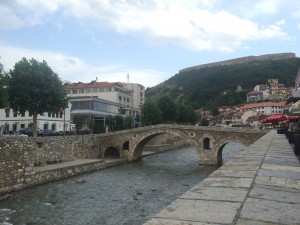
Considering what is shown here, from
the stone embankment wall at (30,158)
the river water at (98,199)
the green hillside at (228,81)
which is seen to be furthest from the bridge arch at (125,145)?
the green hillside at (228,81)

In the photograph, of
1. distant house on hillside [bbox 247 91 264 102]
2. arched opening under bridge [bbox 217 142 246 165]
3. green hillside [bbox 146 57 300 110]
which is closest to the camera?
arched opening under bridge [bbox 217 142 246 165]

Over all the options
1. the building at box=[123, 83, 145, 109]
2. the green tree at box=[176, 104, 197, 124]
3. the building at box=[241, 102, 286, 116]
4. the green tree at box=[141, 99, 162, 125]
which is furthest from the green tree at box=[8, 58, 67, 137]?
the building at box=[241, 102, 286, 116]

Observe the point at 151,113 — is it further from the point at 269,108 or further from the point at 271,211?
the point at 269,108

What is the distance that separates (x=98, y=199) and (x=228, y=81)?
122 m

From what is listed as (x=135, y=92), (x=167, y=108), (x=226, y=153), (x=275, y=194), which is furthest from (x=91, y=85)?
(x=275, y=194)

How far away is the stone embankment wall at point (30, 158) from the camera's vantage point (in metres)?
20.8

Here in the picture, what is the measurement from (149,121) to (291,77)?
90.3 m

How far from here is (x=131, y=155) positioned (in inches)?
1705

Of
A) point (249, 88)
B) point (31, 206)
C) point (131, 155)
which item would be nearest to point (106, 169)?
point (131, 155)

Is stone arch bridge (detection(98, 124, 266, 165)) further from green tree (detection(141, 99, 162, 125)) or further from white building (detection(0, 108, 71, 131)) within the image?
green tree (detection(141, 99, 162, 125))

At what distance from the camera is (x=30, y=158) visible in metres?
22.7

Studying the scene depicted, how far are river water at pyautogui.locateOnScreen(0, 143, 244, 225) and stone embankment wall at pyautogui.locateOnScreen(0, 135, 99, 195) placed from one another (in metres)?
0.76

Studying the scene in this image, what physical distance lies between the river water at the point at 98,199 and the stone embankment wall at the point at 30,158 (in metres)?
0.76

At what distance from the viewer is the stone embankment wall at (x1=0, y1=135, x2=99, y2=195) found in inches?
820
